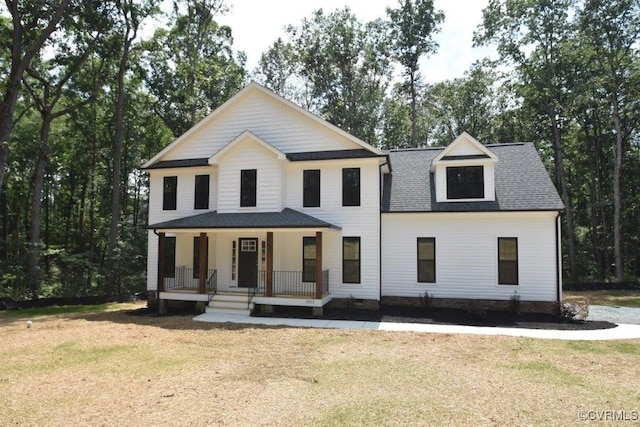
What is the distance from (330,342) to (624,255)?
30.7 m

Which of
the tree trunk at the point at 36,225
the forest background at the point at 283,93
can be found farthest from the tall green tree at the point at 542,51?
the tree trunk at the point at 36,225

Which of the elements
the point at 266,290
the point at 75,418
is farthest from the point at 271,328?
the point at 75,418

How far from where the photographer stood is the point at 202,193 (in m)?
16.6

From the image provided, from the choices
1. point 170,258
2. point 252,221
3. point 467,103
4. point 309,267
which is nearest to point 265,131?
point 252,221

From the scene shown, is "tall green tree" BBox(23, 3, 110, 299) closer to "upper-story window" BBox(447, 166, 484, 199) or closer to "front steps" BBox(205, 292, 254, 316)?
"front steps" BBox(205, 292, 254, 316)

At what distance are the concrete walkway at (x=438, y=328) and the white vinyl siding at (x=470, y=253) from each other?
107 inches

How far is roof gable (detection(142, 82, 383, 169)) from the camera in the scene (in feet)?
49.6

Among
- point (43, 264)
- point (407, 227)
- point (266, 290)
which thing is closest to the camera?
point (266, 290)

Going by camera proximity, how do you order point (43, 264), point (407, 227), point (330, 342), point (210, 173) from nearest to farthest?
point (330, 342)
point (407, 227)
point (210, 173)
point (43, 264)

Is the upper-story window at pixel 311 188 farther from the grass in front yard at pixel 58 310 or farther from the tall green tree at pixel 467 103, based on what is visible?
the tall green tree at pixel 467 103

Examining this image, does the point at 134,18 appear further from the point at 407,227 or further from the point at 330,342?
the point at 330,342

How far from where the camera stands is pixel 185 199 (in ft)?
54.9

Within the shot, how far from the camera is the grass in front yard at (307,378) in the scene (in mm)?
5508

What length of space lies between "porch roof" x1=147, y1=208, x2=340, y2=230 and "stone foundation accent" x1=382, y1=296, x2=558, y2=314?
3902 millimetres
